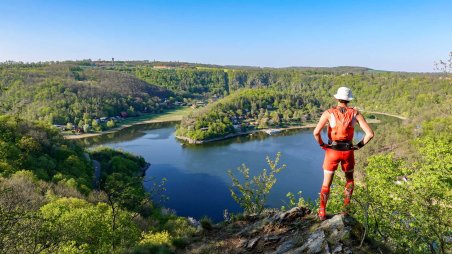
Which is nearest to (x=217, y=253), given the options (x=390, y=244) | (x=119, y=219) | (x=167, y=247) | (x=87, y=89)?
(x=167, y=247)

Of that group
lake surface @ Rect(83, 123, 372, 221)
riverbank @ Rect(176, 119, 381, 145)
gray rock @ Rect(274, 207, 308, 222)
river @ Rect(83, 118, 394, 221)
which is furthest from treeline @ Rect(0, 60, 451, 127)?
gray rock @ Rect(274, 207, 308, 222)

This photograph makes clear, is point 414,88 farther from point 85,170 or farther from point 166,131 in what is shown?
point 85,170

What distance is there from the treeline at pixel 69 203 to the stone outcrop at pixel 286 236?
3.86ft

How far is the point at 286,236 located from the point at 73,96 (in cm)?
14327

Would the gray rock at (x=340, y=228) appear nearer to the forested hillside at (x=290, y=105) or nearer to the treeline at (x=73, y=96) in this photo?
the forested hillside at (x=290, y=105)

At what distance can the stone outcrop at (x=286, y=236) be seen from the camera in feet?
25.6

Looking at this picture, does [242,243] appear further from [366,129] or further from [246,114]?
[246,114]

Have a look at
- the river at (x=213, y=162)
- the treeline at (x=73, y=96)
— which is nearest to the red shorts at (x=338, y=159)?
the river at (x=213, y=162)

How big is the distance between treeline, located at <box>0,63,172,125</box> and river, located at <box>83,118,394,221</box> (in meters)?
25.3

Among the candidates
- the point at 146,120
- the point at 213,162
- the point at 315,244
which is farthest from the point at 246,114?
the point at 315,244

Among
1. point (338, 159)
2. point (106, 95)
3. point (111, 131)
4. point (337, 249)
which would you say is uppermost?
point (338, 159)

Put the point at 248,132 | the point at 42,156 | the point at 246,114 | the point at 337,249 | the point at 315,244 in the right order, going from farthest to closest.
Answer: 1. the point at 246,114
2. the point at 248,132
3. the point at 42,156
4. the point at 315,244
5. the point at 337,249

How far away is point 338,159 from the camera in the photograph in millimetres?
8250

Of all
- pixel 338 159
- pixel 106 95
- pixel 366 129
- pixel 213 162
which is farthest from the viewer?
pixel 106 95
